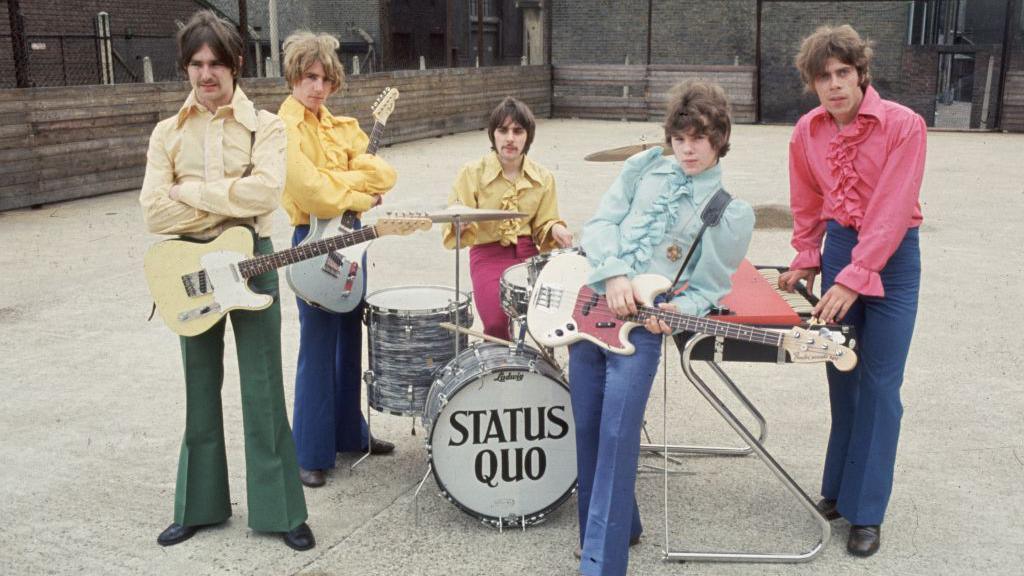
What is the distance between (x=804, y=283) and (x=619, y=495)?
4.80 ft

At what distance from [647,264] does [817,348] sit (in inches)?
26.0

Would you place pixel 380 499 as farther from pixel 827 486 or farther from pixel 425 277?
pixel 425 277

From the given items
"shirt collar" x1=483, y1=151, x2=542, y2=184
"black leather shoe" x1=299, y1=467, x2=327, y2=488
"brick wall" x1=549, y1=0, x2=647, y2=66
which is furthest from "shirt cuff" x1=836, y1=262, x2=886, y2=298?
"brick wall" x1=549, y1=0, x2=647, y2=66

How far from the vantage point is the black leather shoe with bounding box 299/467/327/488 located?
489 cm

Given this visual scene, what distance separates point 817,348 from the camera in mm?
3617

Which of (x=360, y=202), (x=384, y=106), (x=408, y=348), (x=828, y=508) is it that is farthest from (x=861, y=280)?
(x=384, y=106)

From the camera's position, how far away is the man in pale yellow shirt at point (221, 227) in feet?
12.9

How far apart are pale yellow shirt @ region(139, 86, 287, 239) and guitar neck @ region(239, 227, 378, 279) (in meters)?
0.18

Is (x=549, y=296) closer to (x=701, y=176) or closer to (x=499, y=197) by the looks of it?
(x=701, y=176)

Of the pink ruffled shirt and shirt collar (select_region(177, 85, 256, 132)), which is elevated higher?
shirt collar (select_region(177, 85, 256, 132))

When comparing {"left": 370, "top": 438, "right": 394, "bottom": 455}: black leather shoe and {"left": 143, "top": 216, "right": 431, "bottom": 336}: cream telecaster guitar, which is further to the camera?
{"left": 370, "top": 438, "right": 394, "bottom": 455}: black leather shoe

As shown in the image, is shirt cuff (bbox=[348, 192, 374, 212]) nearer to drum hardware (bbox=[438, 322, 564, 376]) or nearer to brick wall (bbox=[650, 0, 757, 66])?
drum hardware (bbox=[438, 322, 564, 376])

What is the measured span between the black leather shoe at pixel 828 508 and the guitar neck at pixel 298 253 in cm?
230

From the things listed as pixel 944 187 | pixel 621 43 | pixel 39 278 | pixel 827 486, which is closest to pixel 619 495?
pixel 827 486
